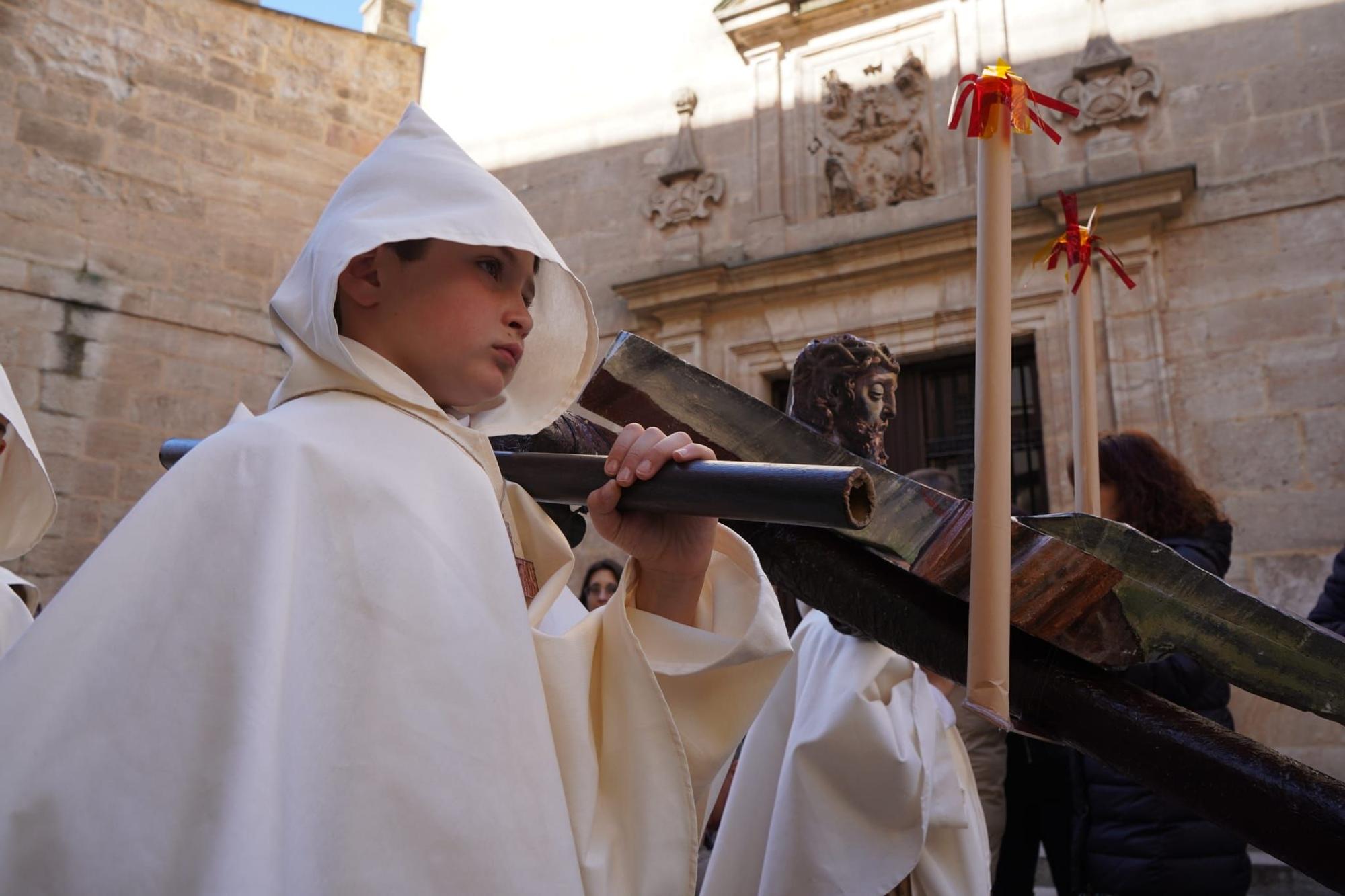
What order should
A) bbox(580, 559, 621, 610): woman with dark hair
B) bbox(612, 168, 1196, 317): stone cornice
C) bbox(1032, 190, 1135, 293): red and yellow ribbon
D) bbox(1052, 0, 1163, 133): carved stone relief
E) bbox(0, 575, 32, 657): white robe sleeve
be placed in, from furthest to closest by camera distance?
bbox(1052, 0, 1163, 133): carved stone relief, bbox(612, 168, 1196, 317): stone cornice, bbox(580, 559, 621, 610): woman with dark hair, bbox(0, 575, 32, 657): white robe sleeve, bbox(1032, 190, 1135, 293): red and yellow ribbon

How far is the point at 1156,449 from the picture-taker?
10.8ft

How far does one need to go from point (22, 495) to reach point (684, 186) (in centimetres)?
656

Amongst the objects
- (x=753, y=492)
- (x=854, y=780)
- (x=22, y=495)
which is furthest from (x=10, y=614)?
(x=753, y=492)

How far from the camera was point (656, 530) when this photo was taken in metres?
1.44

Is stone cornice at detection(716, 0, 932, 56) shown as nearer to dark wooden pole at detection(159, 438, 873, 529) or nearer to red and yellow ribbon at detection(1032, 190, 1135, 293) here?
red and yellow ribbon at detection(1032, 190, 1135, 293)

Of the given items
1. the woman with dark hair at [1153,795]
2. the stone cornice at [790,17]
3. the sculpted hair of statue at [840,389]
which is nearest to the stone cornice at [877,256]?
the stone cornice at [790,17]

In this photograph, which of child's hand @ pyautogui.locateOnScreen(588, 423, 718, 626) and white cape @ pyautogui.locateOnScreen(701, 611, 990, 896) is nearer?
child's hand @ pyautogui.locateOnScreen(588, 423, 718, 626)

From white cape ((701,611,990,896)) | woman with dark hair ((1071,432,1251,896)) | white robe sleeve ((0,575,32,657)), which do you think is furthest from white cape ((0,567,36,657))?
woman with dark hair ((1071,432,1251,896))

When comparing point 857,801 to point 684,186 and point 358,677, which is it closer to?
point 358,677

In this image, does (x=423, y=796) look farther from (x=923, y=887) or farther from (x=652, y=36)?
(x=652, y=36)

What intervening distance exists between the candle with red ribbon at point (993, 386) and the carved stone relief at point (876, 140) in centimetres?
688

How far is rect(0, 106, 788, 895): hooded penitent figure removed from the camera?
1.02 m

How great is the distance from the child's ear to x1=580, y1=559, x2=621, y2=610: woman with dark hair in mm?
4064

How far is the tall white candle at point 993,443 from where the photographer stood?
3.68 ft
